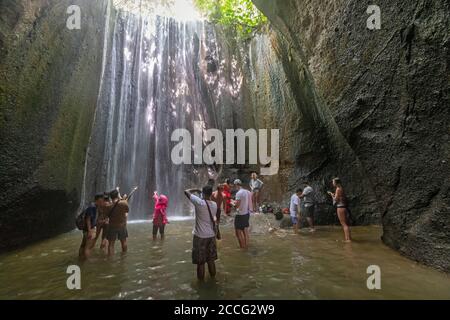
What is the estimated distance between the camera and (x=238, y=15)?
17.0 meters

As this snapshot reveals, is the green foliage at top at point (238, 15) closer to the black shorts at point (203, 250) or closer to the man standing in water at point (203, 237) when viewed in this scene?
the man standing in water at point (203, 237)

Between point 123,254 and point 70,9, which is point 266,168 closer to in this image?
point 123,254

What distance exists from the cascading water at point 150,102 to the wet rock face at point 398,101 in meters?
10.9

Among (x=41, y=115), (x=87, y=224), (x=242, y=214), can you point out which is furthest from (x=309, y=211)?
(x=41, y=115)

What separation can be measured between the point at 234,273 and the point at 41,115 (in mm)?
6671

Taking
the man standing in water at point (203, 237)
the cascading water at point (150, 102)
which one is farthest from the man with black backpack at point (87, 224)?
the cascading water at point (150, 102)

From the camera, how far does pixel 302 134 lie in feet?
40.4

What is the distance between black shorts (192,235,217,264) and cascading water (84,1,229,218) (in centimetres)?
1125

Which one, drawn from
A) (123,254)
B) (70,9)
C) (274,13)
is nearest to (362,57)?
(274,13)

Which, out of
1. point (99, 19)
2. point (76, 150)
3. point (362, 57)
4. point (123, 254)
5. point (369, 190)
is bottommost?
point (123, 254)

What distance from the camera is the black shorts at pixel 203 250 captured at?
190 inches

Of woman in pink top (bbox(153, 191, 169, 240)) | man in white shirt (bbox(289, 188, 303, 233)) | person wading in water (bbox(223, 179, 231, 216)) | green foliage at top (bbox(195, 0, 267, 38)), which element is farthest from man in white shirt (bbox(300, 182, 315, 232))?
green foliage at top (bbox(195, 0, 267, 38))

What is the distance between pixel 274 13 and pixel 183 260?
828 cm

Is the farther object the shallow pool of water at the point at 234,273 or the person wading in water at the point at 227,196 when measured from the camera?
the person wading in water at the point at 227,196
